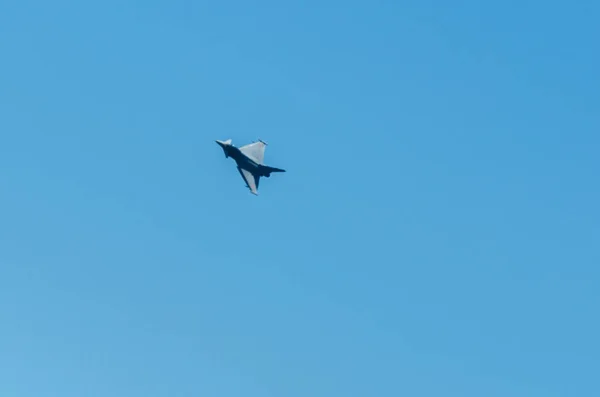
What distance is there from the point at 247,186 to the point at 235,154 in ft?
24.0

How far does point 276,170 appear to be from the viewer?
170250 millimetres

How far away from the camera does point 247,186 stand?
17175 centimetres

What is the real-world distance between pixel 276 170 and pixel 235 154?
9.65 metres

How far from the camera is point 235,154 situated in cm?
17212

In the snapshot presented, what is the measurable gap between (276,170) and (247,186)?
722 centimetres
